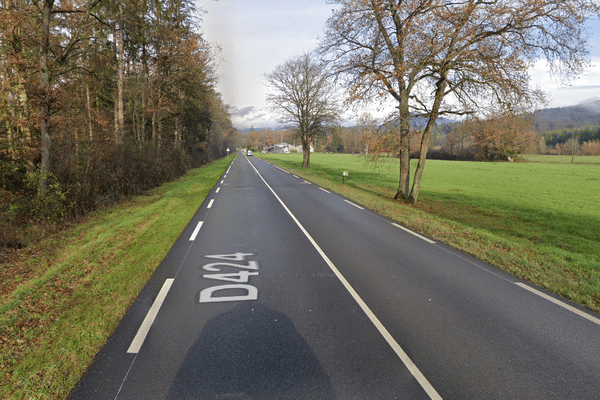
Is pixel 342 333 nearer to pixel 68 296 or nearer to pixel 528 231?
pixel 68 296

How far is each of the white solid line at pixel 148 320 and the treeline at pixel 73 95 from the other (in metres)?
5.66

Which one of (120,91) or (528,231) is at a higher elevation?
(120,91)

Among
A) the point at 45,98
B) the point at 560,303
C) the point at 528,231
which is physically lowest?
the point at 528,231

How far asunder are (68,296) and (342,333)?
4.46m

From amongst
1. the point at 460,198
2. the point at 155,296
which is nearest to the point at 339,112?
the point at 460,198

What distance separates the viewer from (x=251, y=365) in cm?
319

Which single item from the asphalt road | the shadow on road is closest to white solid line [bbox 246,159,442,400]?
the asphalt road

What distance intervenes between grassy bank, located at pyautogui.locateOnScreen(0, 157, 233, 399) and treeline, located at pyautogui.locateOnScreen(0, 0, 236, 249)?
1.76 m

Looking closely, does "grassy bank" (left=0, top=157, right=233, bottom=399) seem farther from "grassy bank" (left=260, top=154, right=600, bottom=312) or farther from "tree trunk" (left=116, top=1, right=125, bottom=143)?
"tree trunk" (left=116, top=1, right=125, bottom=143)

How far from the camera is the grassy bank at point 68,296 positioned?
305 centimetres

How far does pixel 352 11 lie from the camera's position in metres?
12.7

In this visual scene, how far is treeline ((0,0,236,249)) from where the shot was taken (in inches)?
338

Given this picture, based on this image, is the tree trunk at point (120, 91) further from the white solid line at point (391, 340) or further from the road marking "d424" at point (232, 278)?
the white solid line at point (391, 340)

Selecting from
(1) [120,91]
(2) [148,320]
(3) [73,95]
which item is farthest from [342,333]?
(1) [120,91]
